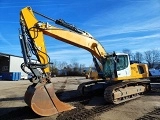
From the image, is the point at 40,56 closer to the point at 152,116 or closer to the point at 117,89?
the point at 117,89

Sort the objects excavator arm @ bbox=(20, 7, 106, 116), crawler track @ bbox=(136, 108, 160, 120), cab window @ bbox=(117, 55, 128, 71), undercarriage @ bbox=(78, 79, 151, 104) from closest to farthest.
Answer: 1. crawler track @ bbox=(136, 108, 160, 120)
2. excavator arm @ bbox=(20, 7, 106, 116)
3. undercarriage @ bbox=(78, 79, 151, 104)
4. cab window @ bbox=(117, 55, 128, 71)

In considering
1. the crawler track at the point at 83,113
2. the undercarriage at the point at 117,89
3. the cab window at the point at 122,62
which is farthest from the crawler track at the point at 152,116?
the cab window at the point at 122,62

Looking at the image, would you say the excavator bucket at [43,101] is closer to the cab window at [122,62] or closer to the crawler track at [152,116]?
the crawler track at [152,116]

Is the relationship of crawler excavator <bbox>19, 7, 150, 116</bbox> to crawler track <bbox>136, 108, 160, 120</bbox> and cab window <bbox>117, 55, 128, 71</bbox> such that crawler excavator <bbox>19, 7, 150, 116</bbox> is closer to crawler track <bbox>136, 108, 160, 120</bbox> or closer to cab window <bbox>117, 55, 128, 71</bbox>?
cab window <bbox>117, 55, 128, 71</bbox>

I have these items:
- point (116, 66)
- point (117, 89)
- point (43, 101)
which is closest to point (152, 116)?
point (117, 89)

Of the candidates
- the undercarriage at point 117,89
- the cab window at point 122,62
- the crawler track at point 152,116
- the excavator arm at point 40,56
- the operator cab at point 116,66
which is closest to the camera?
the crawler track at point 152,116

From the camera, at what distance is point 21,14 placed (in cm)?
954

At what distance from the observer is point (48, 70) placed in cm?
954

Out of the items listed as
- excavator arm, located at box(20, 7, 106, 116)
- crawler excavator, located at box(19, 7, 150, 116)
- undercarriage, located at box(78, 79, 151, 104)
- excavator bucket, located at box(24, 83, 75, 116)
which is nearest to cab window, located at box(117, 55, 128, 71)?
crawler excavator, located at box(19, 7, 150, 116)

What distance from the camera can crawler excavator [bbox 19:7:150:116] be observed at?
28.8ft

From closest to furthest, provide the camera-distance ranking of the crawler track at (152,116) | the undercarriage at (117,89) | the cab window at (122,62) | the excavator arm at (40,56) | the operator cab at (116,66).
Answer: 1. the crawler track at (152,116)
2. the excavator arm at (40,56)
3. the undercarriage at (117,89)
4. the operator cab at (116,66)
5. the cab window at (122,62)

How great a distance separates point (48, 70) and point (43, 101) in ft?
4.72

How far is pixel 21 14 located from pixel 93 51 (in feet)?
14.7

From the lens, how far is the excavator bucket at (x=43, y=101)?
8.36 meters
